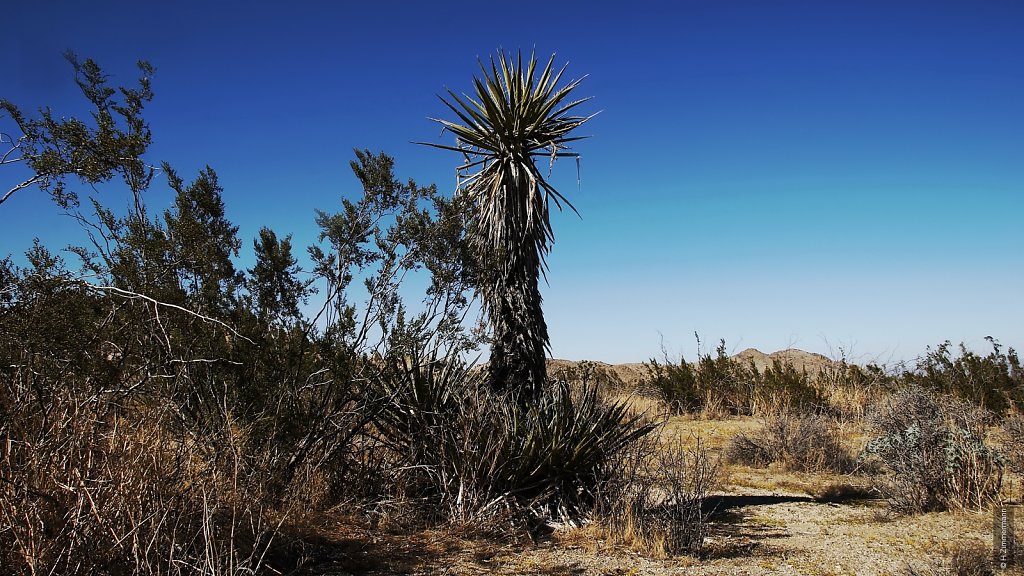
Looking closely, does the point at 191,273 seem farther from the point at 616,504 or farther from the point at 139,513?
the point at 616,504

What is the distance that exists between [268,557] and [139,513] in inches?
48.6

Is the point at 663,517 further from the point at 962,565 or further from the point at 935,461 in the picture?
the point at 935,461

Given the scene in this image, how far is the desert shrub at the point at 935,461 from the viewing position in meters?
6.17

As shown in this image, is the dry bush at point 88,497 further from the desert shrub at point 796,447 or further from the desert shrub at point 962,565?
the desert shrub at point 796,447

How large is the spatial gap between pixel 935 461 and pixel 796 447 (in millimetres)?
3148

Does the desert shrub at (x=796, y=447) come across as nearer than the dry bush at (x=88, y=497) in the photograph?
No

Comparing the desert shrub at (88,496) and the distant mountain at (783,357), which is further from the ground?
the distant mountain at (783,357)

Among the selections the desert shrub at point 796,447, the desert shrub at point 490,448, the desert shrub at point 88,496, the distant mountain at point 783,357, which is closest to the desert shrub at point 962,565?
the desert shrub at point 490,448

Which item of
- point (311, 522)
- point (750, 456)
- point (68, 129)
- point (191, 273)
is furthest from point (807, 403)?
point (68, 129)

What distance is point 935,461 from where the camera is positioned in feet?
20.8

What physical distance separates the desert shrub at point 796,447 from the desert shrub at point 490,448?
447cm

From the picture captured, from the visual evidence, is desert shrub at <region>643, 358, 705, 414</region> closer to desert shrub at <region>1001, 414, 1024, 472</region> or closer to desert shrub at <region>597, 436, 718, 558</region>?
desert shrub at <region>1001, 414, 1024, 472</region>

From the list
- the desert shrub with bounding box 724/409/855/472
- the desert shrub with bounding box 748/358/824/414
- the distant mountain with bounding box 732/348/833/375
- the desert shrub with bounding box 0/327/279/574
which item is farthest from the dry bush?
the distant mountain with bounding box 732/348/833/375

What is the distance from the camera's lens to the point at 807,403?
13.1 meters
